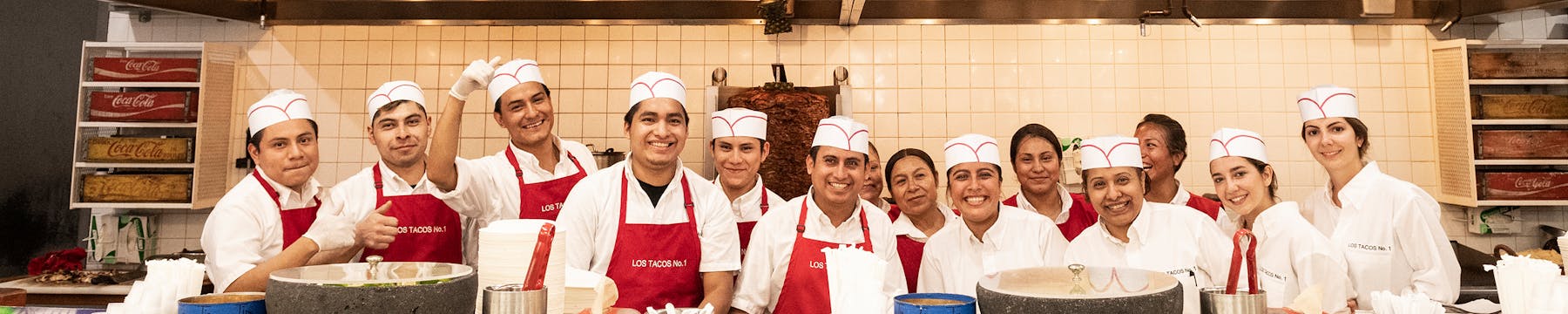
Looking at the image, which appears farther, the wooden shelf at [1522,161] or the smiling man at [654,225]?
the wooden shelf at [1522,161]

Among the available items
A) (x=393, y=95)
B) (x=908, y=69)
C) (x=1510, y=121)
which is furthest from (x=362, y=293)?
(x=1510, y=121)

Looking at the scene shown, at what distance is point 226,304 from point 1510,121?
21.5 feet

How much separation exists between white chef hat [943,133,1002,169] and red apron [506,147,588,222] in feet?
5.71

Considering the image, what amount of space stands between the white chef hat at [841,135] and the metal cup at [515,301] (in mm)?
1893

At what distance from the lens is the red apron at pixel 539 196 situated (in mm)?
3559

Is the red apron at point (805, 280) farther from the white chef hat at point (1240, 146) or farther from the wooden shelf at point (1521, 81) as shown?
the wooden shelf at point (1521, 81)

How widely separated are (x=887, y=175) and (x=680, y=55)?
7.00 feet

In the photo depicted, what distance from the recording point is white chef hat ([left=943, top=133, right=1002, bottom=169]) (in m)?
3.47

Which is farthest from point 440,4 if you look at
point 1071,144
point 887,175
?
point 1071,144

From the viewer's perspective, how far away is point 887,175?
13.4ft

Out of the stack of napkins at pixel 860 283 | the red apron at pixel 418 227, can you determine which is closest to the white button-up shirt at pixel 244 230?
the red apron at pixel 418 227

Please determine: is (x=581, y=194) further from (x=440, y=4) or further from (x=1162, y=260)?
(x=440, y=4)

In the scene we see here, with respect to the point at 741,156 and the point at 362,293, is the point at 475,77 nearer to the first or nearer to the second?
the point at 741,156

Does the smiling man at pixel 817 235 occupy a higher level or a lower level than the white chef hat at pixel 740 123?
lower
